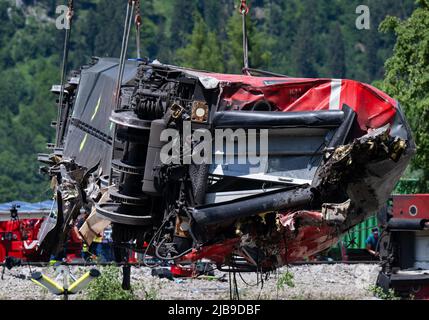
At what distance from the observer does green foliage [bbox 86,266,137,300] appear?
17.1m

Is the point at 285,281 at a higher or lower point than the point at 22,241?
higher

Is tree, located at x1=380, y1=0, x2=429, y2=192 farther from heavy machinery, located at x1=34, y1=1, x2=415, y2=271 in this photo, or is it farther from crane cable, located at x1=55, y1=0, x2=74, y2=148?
heavy machinery, located at x1=34, y1=1, x2=415, y2=271

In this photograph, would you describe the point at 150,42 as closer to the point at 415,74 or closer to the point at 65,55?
the point at 415,74

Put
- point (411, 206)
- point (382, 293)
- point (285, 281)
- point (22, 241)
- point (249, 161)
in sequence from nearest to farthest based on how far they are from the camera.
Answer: point (249, 161), point (382, 293), point (411, 206), point (285, 281), point (22, 241)

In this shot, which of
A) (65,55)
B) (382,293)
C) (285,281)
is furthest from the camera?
(285,281)

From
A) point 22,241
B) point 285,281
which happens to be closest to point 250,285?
point 285,281

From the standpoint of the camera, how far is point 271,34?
156625 millimetres

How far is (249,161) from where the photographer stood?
44.2 ft

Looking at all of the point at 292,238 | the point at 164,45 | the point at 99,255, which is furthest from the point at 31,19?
the point at 292,238

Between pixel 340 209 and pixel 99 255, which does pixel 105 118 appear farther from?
pixel 99 255

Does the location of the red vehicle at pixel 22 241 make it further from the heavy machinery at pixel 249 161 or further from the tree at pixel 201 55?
the tree at pixel 201 55

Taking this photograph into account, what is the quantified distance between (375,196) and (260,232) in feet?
4.21

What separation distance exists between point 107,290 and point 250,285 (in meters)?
2.21

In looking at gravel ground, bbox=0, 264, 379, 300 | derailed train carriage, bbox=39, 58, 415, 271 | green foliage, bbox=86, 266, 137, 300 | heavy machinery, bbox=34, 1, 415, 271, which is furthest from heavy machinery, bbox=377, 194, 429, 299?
heavy machinery, bbox=34, 1, 415, 271
